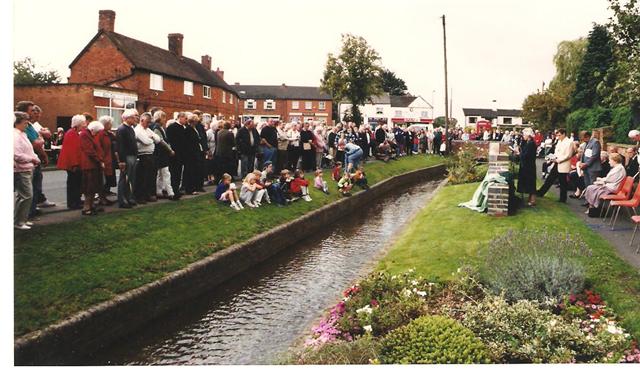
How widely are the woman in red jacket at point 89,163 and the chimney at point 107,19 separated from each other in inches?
65.5

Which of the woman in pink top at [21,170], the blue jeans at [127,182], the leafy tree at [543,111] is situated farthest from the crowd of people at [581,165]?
the leafy tree at [543,111]

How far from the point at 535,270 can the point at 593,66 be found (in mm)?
8925

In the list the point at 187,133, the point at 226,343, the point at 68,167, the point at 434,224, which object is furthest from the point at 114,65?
the point at 226,343

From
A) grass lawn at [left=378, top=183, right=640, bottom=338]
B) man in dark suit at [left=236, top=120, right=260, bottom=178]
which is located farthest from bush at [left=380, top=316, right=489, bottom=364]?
man in dark suit at [left=236, top=120, right=260, bottom=178]

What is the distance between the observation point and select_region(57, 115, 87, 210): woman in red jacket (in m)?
9.30

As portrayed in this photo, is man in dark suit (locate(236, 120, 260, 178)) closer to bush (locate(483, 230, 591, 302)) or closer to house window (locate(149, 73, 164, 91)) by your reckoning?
bush (locate(483, 230, 591, 302))

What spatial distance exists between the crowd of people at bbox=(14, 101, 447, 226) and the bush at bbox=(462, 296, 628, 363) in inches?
250

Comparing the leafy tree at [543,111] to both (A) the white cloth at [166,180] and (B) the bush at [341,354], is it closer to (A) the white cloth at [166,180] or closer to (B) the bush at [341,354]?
(A) the white cloth at [166,180]

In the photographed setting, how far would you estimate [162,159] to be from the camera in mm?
11484

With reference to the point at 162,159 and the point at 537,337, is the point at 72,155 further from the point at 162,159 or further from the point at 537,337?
the point at 537,337

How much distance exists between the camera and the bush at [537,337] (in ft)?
18.0

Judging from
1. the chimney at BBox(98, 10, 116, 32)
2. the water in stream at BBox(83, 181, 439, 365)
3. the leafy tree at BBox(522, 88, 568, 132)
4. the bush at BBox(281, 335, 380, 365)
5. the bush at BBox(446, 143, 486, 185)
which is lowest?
the water in stream at BBox(83, 181, 439, 365)

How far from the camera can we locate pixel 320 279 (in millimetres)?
9633

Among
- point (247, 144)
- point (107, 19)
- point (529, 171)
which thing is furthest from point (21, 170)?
point (529, 171)
